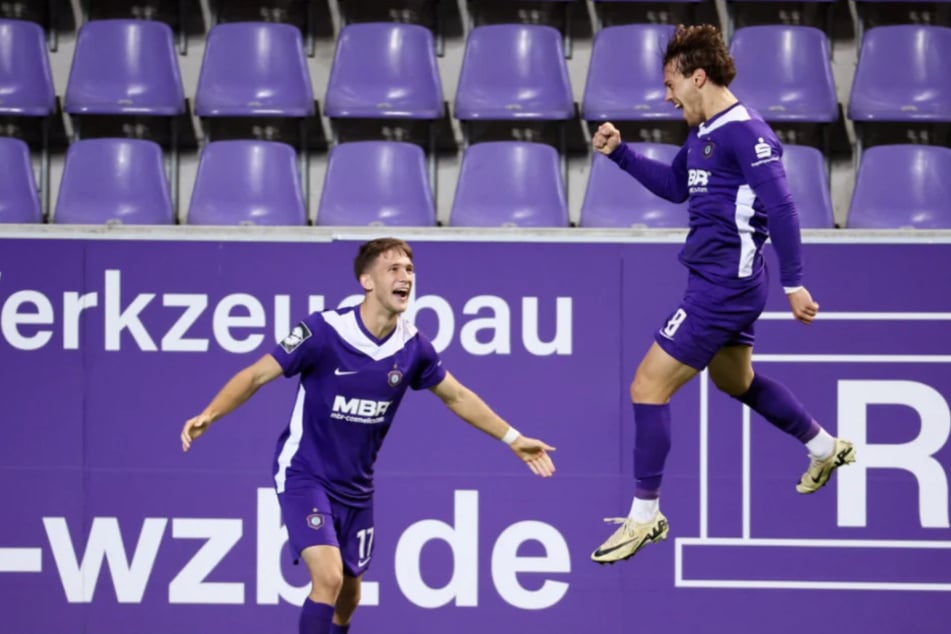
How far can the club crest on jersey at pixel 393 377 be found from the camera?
19.3 ft

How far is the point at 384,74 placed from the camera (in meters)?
8.34

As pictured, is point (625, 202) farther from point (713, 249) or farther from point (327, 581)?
point (327, 581)

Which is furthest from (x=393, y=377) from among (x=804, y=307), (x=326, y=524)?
(x=804, y=307)

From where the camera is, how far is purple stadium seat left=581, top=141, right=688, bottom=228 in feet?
25.2

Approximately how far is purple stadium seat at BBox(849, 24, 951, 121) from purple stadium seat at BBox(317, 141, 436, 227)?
2.46m

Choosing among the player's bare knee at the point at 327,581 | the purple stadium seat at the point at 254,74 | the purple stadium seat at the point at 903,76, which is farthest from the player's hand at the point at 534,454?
the purple stadium seat at the point at 903,76

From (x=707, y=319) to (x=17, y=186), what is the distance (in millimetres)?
4090

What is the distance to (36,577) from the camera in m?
7.14

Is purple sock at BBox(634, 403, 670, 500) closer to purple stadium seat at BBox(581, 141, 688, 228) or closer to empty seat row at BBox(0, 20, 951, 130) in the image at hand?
purple stadium seat at BBox(581, 141, 688, 228)

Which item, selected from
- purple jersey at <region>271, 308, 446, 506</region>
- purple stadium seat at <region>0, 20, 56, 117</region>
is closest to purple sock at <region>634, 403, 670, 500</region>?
purple jersey at <region>271, 308, 446, 506</region>

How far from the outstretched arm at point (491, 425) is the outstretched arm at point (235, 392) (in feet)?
2.37

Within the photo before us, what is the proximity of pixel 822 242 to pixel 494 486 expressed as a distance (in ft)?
6.46

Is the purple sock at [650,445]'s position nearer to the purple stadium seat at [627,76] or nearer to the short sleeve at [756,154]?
the short sleeve at [756,154]

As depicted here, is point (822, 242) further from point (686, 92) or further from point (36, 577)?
point (36, 577)
